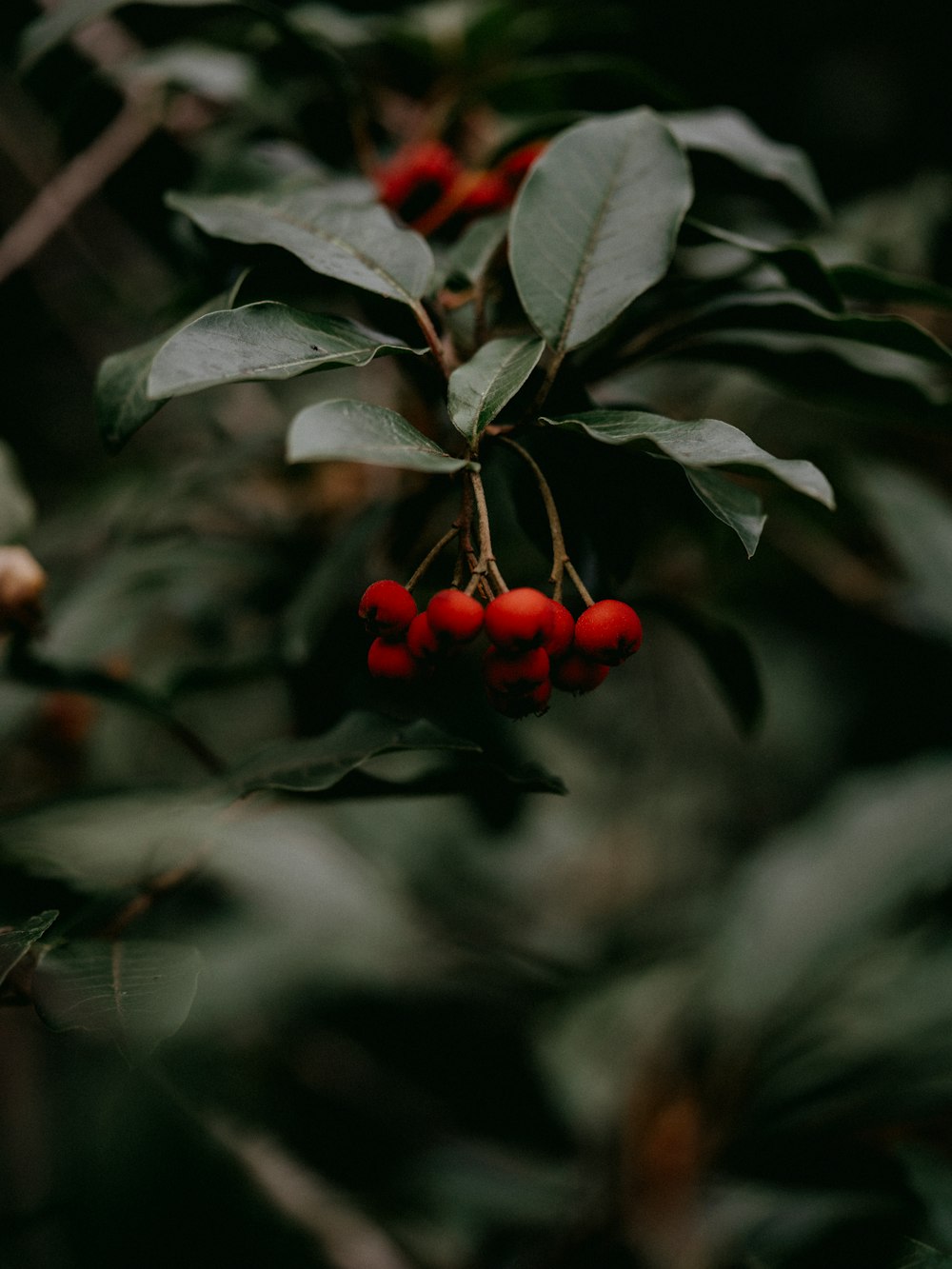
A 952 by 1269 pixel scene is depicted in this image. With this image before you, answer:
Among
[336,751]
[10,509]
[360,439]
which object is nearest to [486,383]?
[360,439]

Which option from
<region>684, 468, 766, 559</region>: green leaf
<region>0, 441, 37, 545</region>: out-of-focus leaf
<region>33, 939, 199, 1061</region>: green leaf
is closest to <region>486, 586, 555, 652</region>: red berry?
<region>684, 468, 766, 559</region>: green leaf

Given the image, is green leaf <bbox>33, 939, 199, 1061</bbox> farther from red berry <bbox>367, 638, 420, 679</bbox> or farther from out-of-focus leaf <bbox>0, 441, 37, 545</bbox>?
out-of-focus leaf <bbox>0, 441, 37, 545</bbox>

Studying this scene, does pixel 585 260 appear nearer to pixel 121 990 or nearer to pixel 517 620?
pixel 517 620

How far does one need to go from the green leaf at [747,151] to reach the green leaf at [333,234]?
10.6 inches

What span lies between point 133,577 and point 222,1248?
0.77m

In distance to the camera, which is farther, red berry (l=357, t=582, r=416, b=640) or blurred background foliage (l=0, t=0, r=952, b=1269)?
blurred background foliage (l=0, t=0, r=952, b=1269)

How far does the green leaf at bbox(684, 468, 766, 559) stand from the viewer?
0.51 metres

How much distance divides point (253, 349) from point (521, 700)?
0.25 meters

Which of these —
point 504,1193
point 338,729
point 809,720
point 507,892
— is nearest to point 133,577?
point 338,729

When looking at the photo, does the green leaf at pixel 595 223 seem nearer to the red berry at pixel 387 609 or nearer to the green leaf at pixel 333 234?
the green leaf at pixel 333 234

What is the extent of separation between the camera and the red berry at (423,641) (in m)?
0.55

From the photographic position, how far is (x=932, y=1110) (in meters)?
1.12

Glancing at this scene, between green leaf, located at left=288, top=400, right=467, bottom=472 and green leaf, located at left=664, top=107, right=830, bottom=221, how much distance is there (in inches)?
16.7

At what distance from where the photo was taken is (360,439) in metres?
0.45
